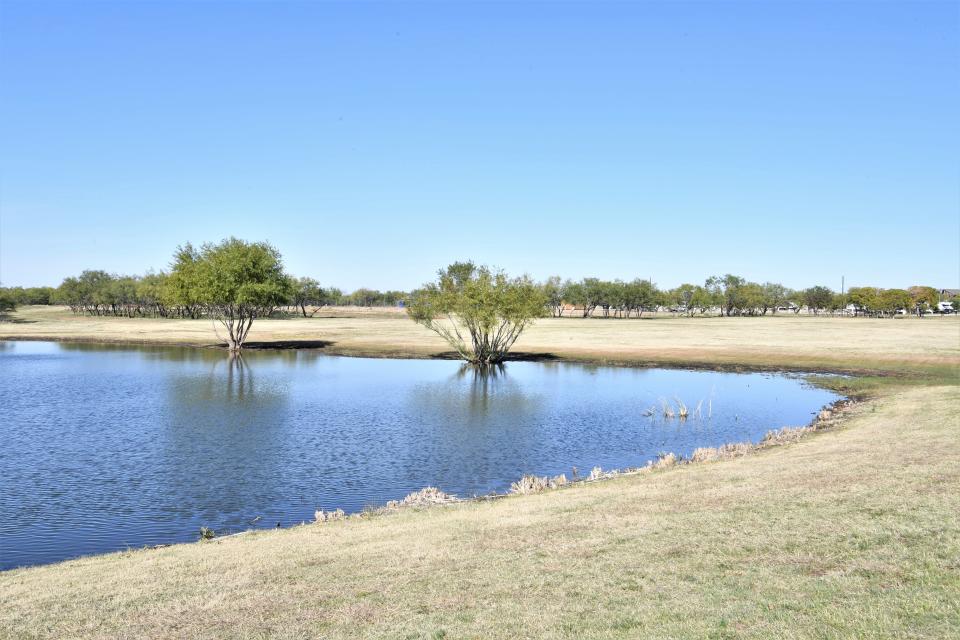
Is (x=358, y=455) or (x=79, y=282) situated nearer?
(x=358, y=455)

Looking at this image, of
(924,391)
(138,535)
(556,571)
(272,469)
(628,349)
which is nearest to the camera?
(556,571)

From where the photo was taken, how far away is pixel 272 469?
93.4ft

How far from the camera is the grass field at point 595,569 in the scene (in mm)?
10633

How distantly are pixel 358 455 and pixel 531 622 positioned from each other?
69.3 ft

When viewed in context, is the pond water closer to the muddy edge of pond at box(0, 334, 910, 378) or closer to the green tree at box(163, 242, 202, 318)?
the muddy edge of pond at box(0, 334, 910, 378)

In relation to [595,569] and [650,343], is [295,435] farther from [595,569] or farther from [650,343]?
[650,343]

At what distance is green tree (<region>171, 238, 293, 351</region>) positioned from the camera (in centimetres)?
8412

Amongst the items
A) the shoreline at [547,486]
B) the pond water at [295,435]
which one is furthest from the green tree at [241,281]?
the shoreline at [547,486]

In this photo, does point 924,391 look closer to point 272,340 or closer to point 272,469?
point 272,469

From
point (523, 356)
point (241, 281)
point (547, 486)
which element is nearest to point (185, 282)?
point (241, 281)

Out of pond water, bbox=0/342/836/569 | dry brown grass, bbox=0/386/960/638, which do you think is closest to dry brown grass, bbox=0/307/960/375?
pond water, bbox=0/342/836/569

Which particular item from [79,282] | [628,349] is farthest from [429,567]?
[79,282]

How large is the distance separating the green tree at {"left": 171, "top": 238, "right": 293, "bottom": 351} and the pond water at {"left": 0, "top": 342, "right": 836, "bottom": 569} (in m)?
16.7

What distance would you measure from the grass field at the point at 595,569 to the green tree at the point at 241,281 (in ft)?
226
